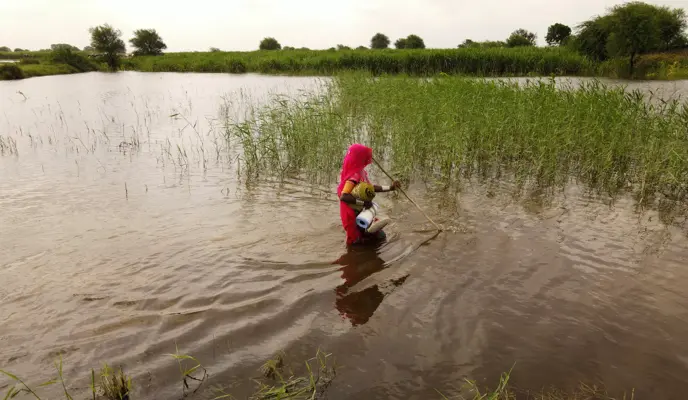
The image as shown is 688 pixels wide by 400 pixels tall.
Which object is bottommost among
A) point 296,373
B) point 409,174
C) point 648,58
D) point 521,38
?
point 296,373

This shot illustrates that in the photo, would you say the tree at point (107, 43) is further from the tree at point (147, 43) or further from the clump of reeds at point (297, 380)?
the clump of reeds at point (297, 380)

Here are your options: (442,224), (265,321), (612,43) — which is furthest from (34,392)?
(612,43)

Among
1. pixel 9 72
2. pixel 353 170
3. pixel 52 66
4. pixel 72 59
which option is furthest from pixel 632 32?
pixel 72 59

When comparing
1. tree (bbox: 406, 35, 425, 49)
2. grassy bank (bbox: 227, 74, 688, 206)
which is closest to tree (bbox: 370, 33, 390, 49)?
tree (bbox: 406, 35, 425, 49)

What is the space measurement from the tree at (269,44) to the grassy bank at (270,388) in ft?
234

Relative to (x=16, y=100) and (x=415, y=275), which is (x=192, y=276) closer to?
(x=415, y=275)

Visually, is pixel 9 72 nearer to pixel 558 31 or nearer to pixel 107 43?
pixel 107 43

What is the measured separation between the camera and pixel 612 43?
27.6m

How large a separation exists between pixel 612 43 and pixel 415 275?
3016cm

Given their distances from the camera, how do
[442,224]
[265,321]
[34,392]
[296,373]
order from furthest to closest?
1. [442,224]
2. [265,321]
3. [296,373]
4. [34,392]

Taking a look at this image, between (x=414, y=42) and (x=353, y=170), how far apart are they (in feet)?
197

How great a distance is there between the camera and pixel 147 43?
66.2 metres

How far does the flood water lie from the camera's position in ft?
11.0

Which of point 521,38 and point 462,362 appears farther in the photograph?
point 521,38
